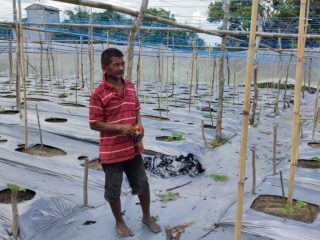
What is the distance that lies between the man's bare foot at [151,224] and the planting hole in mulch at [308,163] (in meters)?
2.47

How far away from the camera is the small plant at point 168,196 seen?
3612 millimetres

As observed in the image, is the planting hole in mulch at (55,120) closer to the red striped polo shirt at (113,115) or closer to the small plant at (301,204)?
the red striped polo shirt at (113,115)

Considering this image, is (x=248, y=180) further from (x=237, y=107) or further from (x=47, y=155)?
(x=237, y=107)

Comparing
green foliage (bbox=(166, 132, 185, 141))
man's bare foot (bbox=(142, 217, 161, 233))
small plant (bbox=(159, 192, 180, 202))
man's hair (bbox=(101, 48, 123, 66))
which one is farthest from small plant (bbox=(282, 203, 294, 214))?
green foliage (bbox=(166, 132, 185, 141))

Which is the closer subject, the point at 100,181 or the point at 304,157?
the point at 100,181

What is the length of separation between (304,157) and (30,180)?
339 cm

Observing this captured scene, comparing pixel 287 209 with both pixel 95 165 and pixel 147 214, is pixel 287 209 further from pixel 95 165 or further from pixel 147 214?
pixel 95 165

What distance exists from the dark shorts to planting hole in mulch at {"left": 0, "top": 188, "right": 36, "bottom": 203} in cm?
98

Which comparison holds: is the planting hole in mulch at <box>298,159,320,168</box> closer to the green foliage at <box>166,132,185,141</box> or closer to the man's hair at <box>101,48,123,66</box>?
the green foliage at <box>166,132,185,141</box>

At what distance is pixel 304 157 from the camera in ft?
16.3

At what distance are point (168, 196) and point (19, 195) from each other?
1361 millimetres

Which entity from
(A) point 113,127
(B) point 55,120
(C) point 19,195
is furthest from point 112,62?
(B) point 55,120

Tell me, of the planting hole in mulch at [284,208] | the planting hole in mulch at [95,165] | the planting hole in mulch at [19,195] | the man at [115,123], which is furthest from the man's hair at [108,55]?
the planting hole in mulch at [95,165]

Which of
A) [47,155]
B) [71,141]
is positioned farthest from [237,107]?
[47,155]
